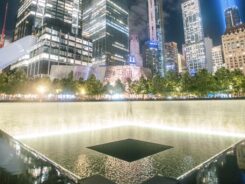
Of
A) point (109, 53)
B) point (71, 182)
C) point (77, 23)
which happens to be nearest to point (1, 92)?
point (71, 182)

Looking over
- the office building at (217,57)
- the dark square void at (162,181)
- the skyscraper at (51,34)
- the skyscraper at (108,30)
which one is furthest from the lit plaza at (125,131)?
the office building at (217,57)

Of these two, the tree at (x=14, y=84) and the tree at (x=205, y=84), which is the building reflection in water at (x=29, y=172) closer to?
the tree at (x=14, y=84)

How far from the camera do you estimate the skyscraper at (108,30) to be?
579ft

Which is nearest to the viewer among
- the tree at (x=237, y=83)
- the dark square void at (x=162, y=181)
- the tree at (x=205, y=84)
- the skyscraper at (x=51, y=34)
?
the dark square void at (x=162, y=181)

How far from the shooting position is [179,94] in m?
49.9

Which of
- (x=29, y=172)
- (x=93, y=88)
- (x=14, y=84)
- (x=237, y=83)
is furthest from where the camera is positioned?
(x=93, y=88)

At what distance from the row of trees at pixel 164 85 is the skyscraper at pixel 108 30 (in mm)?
115589

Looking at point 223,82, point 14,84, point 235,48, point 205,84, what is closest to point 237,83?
point 223,82

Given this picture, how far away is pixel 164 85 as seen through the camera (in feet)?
174

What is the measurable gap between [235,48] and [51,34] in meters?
115

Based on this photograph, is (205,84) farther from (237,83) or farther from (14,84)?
(14,84)

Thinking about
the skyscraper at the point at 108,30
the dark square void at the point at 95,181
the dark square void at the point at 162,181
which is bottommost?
the dark square void at the point at 95,181

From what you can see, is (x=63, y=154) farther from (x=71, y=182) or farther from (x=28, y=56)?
(x=28, y=56)

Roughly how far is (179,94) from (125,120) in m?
18.8
